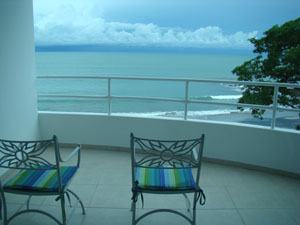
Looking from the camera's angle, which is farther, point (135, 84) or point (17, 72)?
point (135, 84)

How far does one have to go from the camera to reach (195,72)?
32844 mm

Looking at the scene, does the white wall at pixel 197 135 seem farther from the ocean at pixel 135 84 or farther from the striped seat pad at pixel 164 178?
the ocean at pixel 135 84

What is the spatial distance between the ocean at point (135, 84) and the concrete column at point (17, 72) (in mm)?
11167

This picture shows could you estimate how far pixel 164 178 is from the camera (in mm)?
2211

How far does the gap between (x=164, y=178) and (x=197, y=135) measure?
5.81 ft

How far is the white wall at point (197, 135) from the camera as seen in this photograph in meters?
3.50

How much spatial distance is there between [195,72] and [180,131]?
29.6 meters

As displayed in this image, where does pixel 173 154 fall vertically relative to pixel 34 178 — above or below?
above

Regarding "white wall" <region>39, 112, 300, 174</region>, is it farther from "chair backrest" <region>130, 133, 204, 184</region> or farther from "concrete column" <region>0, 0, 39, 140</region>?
"chair backrest" <region>130, 133, 204, 184</region>

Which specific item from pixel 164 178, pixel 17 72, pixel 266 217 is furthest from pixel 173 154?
pixel 17 72

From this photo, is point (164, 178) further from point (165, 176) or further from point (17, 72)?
point (17, 72)

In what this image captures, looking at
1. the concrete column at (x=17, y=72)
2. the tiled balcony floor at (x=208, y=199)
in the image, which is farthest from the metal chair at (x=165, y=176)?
the concrete column at (x=17, y=72)

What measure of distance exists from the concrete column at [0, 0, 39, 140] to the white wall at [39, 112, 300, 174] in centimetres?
45

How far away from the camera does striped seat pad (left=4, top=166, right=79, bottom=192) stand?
209cm
